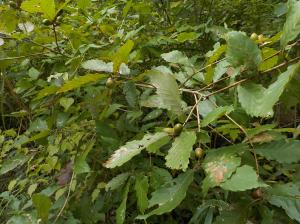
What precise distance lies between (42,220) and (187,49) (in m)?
1.10

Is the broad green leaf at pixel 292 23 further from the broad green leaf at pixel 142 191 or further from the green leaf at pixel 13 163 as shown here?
the green leaf at pixel 13 163

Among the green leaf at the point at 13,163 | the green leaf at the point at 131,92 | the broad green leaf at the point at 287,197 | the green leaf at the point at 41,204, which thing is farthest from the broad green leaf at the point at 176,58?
the green leaf at the point at 13,163

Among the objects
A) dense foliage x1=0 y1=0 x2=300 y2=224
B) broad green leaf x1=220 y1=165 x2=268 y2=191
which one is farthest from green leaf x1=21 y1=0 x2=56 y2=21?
broad green leaf x1=220 y1=165 x2=268 y2=191

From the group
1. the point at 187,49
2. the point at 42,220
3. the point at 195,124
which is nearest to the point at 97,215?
the point at 42,220

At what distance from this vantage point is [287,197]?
2.83 ft

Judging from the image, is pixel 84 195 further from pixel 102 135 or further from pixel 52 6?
pixel 52 6

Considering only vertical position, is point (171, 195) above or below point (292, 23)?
below

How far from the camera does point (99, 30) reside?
1751 millimetres

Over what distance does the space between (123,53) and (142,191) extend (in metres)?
0.43

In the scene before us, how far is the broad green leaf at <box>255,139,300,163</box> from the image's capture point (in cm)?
84

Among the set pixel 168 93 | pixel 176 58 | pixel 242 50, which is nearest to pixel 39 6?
Answer: pixel 176 58

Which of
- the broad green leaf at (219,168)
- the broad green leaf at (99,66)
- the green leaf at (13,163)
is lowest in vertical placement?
the green leaf at (13,163)

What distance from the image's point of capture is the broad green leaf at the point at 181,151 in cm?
75

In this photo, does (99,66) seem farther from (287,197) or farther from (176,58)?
(287,197)
